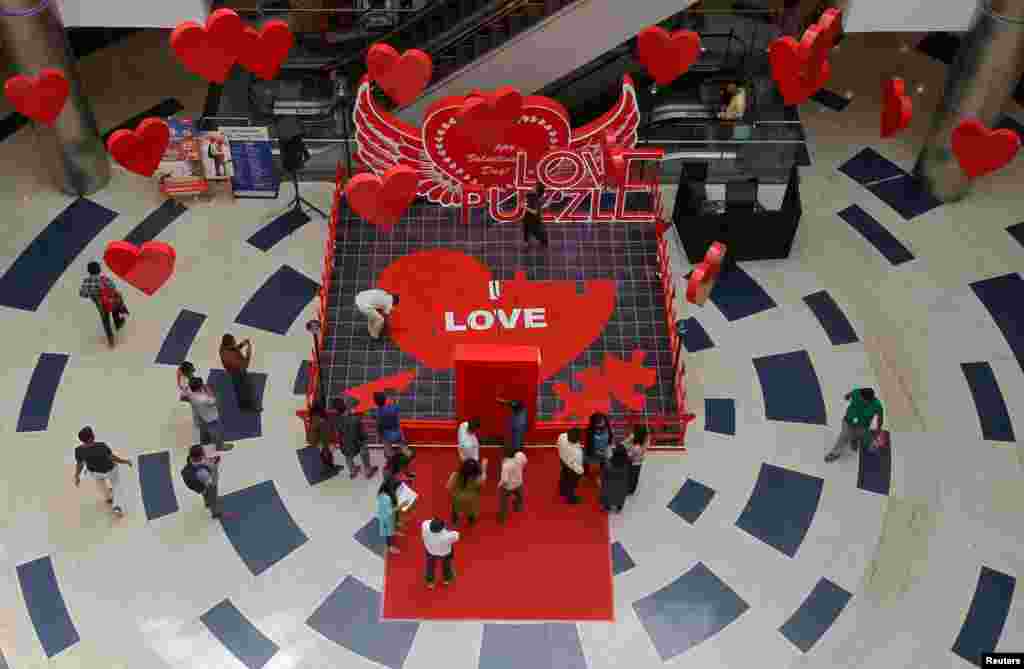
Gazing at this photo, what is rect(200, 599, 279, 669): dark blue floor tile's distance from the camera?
12789mm

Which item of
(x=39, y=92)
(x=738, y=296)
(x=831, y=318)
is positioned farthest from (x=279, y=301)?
(x=831, y=318)

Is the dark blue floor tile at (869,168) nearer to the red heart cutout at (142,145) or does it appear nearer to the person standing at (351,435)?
the person standing at (351,435)

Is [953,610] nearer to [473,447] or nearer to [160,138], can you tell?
[473,447]

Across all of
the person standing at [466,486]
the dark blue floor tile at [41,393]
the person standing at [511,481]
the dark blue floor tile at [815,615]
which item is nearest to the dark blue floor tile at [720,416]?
the dark blue floor tile at [815,615]

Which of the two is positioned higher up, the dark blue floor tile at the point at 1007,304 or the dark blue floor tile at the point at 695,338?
the dark blue floor tile at the point at 1007,304

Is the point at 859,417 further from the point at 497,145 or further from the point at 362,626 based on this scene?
the point at 362,626

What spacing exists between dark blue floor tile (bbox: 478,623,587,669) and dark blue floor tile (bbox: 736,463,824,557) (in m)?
2.80

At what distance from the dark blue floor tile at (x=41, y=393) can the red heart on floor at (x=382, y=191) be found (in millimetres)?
4883

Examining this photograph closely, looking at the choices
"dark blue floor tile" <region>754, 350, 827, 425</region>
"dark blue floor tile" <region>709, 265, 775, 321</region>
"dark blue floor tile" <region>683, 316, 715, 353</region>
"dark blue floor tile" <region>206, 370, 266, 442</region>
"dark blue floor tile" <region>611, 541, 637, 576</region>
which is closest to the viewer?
"dark blue floor tile" <region>611, 541, 637, 576</region>

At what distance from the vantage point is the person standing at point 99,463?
1302cm

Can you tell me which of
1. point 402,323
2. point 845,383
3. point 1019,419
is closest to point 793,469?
point 845,383

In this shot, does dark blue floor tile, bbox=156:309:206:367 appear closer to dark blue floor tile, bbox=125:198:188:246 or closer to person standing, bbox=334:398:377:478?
dark blue floor tile, bbox=125:198:188:246

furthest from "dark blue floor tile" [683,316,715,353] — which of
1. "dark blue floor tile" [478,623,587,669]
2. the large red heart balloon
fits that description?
"dark blue floor tile" [478,623,587,669]

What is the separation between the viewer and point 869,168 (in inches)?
755
